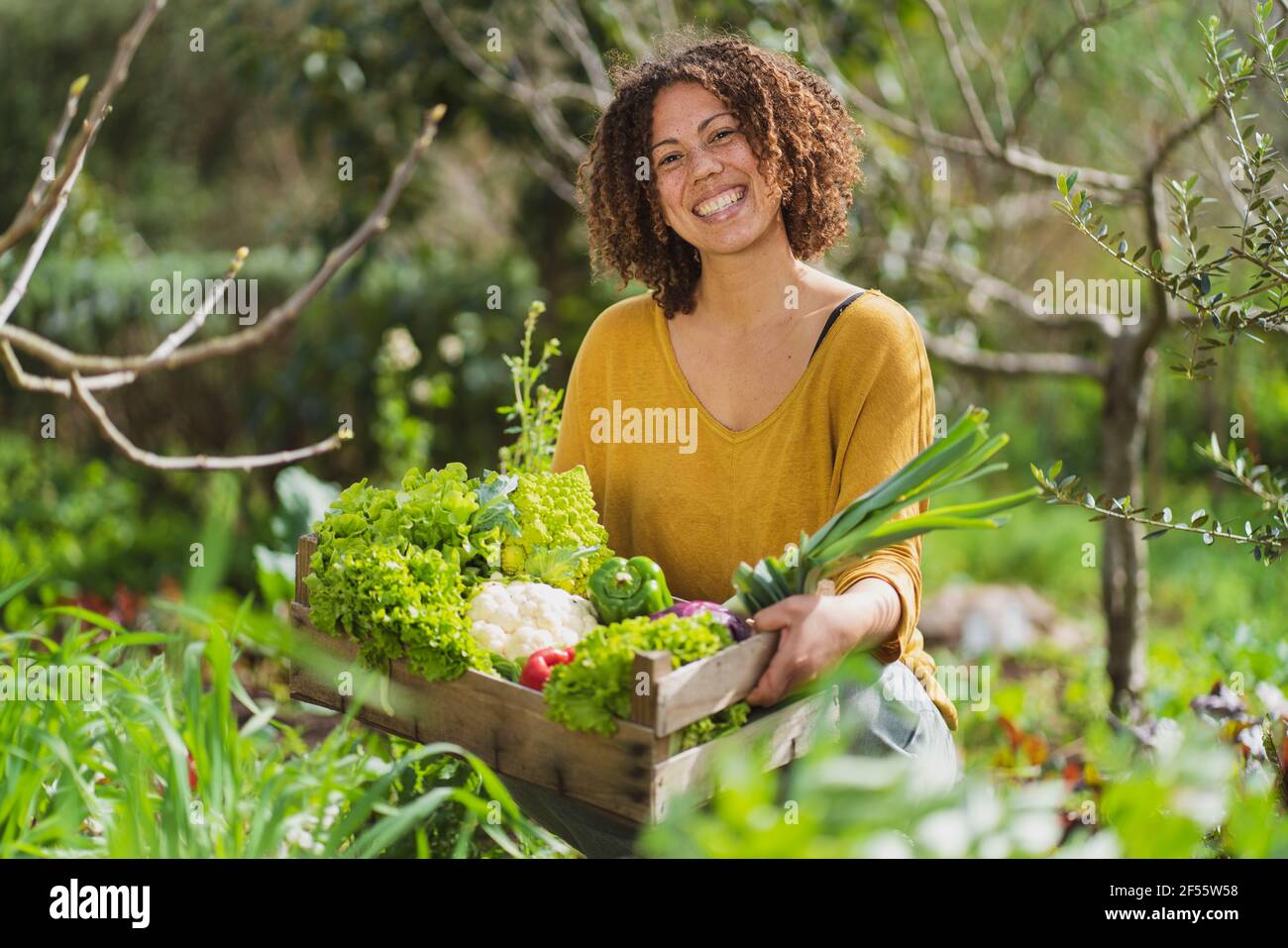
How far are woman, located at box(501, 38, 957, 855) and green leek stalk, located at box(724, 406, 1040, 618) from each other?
0.53ft

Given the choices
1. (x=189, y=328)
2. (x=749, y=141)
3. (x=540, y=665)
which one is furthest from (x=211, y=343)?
(x=749, y=141)

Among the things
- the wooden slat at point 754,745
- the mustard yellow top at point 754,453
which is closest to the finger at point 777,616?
the wooden slat at point 754,745

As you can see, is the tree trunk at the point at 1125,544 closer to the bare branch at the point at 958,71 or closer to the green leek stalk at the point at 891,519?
the bare branch at the point at 958,71

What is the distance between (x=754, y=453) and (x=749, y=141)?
644 millimetres

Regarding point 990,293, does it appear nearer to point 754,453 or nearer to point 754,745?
point 754,453

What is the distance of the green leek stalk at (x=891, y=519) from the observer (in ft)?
6.74

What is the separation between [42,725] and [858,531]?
1634 millimetres

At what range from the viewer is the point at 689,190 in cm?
262

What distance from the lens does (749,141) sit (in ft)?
8.54

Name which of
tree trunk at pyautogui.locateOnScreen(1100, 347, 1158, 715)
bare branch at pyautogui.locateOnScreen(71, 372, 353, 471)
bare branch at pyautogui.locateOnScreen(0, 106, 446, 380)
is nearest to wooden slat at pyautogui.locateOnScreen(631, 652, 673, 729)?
bare branch at pyautogui.locateOnScreen(71, 372, 353, 471)

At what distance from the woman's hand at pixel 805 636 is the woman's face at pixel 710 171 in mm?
880

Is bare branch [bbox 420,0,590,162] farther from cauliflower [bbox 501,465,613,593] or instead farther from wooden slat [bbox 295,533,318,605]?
wooden slat [bbox 295,533,318,605]
